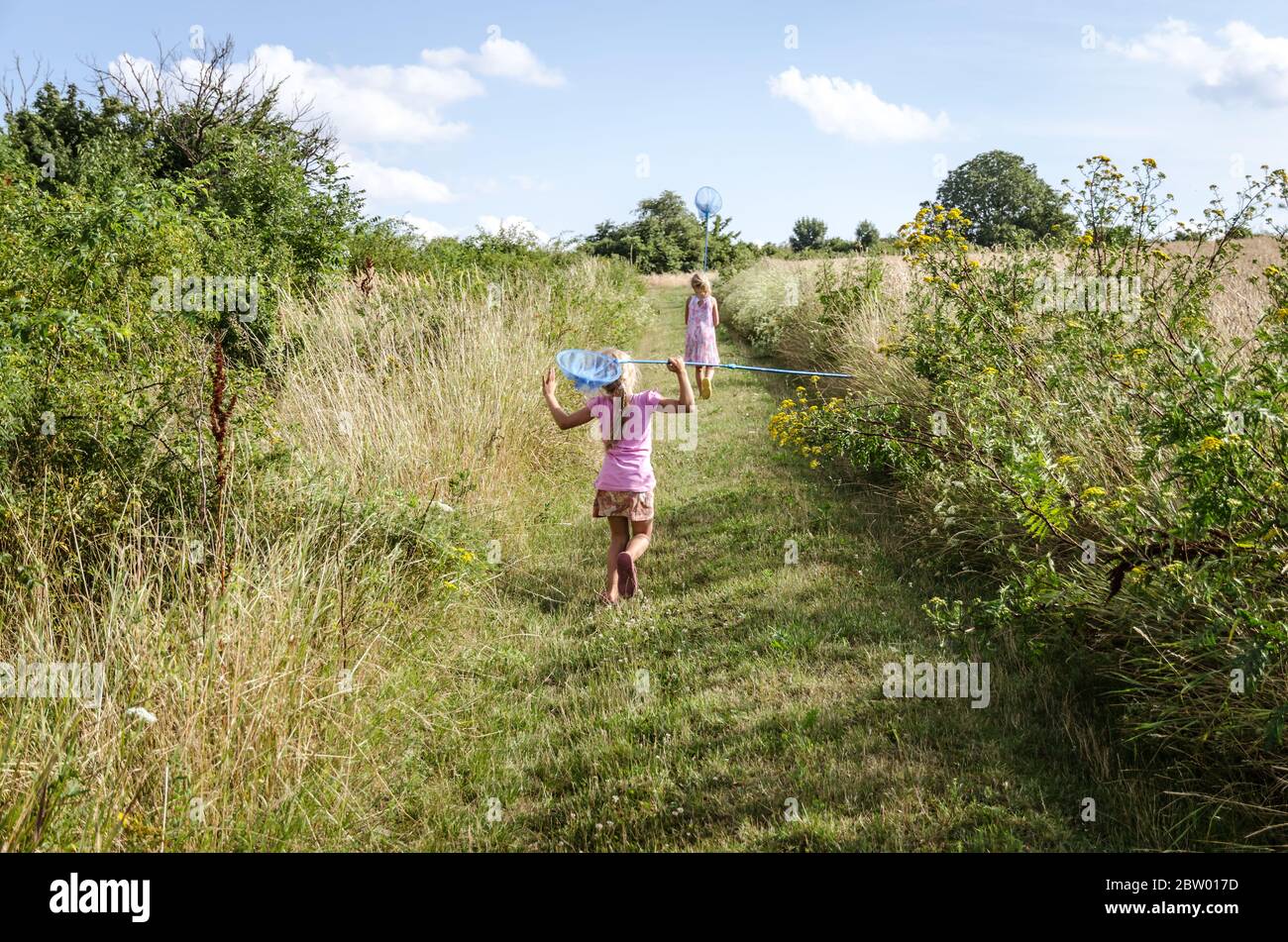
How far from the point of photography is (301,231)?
1009 cm

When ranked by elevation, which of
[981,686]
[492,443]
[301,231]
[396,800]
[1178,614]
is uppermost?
[301,231]

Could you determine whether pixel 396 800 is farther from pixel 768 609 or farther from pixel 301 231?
pixel 301 231

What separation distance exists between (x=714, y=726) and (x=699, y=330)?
999 cm

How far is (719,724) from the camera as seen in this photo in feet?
12.5

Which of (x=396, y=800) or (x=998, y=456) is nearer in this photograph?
(x=396, y=800)

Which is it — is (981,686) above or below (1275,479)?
below

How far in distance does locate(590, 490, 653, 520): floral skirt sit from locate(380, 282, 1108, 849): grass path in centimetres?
52

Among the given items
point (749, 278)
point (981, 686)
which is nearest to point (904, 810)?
point (981, 686)

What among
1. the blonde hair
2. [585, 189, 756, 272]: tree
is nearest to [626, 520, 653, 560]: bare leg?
the blonde hair

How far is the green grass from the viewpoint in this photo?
3109mm

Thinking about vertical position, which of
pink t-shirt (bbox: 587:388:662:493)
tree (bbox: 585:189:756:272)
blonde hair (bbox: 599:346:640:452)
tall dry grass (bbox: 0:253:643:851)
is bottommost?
tall dry grass (bbox: 0:253:643:851)

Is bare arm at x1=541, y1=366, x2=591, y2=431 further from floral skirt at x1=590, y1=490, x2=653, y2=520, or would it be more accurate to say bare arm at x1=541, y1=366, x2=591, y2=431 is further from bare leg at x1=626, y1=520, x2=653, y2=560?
bare leg at x1=626, y1=520, x2=653, y2=560
